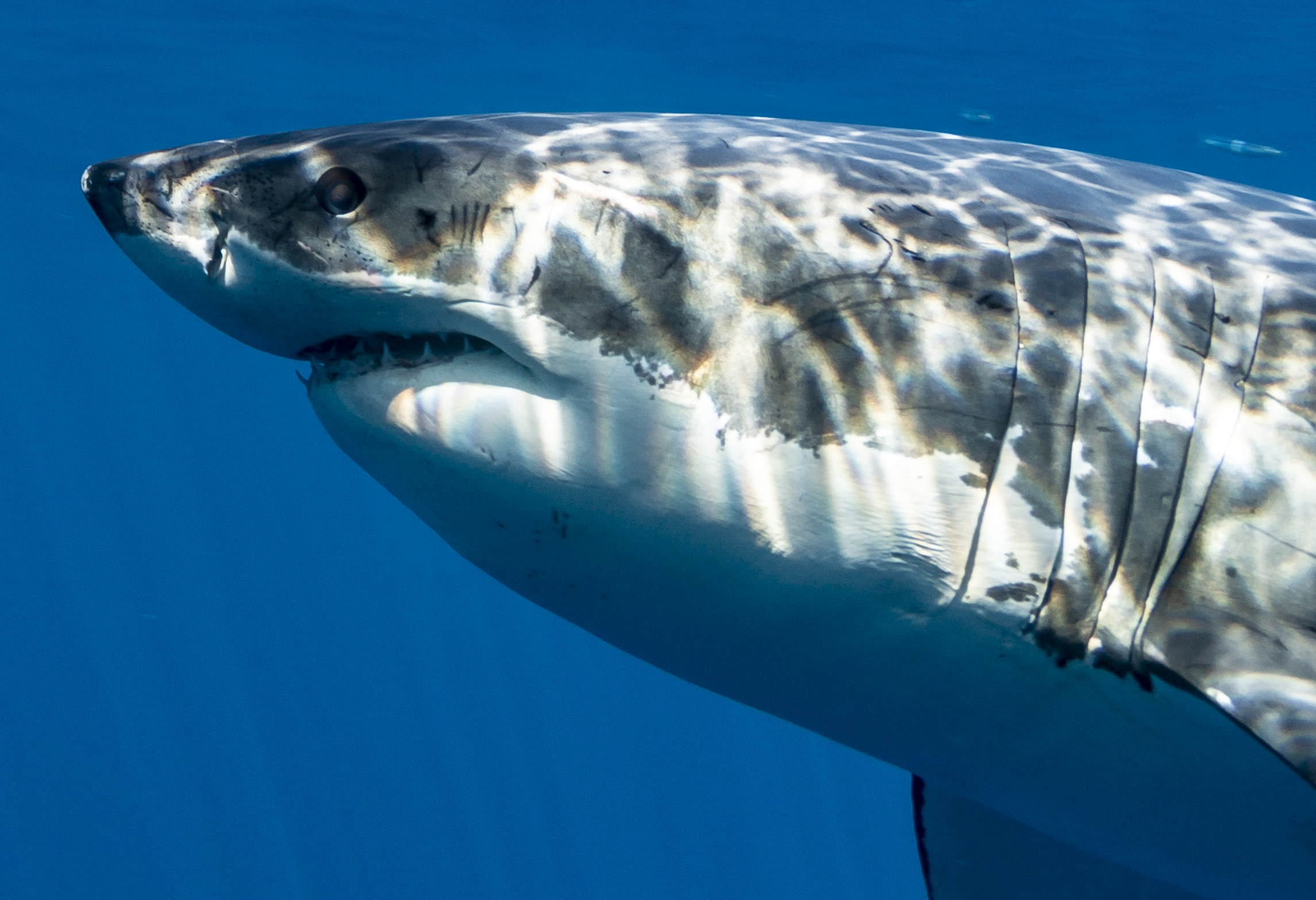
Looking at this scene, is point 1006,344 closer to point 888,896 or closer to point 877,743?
point 877,743

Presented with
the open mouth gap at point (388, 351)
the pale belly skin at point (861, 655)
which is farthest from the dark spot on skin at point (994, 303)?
the open mouth gap at point (388, 351)

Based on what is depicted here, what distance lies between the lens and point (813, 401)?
173 cm

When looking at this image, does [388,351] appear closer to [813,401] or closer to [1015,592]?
[813,401]

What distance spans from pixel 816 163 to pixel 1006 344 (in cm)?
56

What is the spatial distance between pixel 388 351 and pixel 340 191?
29cm

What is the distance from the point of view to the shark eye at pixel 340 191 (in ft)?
5.64

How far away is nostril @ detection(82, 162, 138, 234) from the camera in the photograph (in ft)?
5.64

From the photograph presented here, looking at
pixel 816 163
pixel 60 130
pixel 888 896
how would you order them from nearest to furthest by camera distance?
pixel 816 163
pixel 60 130
pixel 888 896

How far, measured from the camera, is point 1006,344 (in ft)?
5.79

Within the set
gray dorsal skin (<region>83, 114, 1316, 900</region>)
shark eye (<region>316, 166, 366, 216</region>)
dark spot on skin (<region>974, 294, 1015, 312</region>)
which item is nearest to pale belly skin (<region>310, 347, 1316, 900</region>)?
gray dorsal skin (<region>83, 114, 1316, 900</region>)

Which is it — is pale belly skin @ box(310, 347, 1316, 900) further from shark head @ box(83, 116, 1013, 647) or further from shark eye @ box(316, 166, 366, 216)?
shark eye @ box(316, 166, 366, 216)

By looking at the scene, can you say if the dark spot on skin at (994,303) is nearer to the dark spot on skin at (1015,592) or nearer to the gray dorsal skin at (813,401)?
the gray dorsal skin at (813,401)

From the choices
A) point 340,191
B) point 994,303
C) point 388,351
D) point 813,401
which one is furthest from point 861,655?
point 340,191

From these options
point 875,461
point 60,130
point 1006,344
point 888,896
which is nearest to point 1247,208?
point 1006,344
